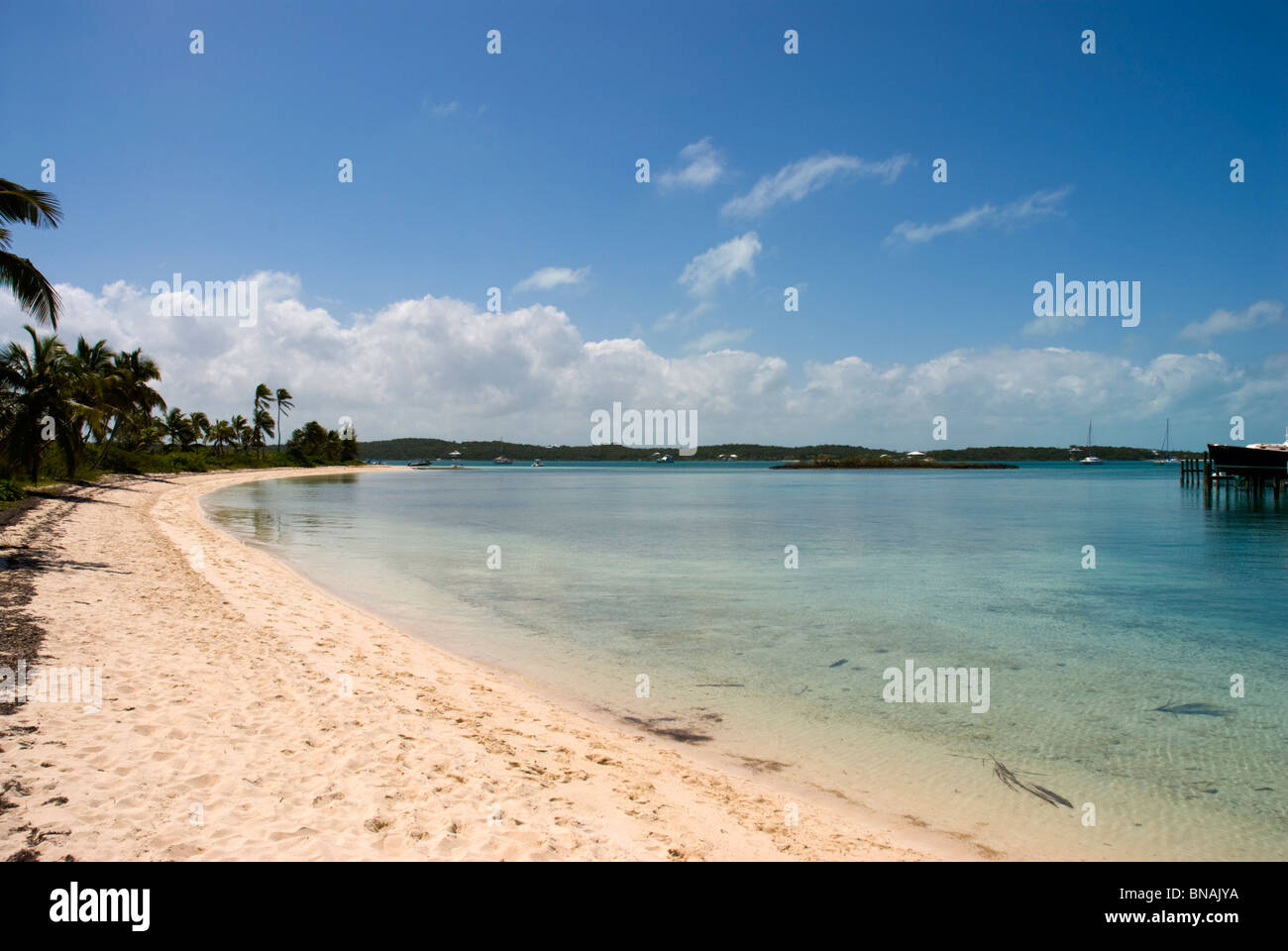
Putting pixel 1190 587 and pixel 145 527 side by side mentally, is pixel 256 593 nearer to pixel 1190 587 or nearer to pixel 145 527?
pixel 145 527

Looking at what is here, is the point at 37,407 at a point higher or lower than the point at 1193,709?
higher

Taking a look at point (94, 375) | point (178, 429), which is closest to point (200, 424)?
point (178, 429)

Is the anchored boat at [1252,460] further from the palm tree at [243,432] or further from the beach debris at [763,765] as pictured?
the palm tree at [243,432]

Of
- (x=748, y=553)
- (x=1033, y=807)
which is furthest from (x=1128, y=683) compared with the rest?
(x=748, y=553)

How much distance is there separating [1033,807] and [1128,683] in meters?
5.51

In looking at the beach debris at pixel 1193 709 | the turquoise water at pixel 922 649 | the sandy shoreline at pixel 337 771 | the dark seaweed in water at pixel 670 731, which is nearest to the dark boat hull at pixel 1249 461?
the turquoise water at pixel 922 649

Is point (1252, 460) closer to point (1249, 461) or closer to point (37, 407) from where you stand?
point (1249, 461)

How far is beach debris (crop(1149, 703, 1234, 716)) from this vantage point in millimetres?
9281

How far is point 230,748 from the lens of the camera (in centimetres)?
613

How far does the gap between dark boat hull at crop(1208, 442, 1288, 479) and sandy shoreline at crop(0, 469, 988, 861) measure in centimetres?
6688

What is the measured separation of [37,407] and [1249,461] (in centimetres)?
7748

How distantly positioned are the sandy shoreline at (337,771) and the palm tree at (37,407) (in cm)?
2257

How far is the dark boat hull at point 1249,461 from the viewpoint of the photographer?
54062mm

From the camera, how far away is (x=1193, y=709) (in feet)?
31.0
